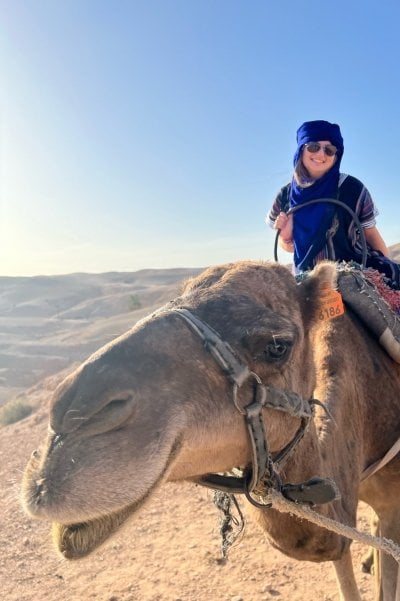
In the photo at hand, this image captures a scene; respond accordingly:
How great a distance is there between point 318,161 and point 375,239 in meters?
0.81

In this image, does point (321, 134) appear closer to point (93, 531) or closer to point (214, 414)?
point (214, 414)

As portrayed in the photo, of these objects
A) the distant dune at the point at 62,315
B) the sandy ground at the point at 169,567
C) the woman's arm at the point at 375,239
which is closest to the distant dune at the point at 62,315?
the distant dune at the point at 62,315

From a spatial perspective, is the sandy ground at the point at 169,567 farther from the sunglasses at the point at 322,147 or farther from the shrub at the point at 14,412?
the shrub at the point at 14,412

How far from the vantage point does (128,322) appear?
4641cm

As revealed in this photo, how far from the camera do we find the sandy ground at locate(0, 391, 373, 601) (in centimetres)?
535

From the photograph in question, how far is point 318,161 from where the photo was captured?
4.18 m

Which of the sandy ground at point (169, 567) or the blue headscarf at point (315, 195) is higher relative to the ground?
the blue headscarf at point (315, 195)

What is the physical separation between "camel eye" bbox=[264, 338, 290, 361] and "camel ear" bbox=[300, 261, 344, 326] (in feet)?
1.61

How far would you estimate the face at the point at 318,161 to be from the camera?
4.16 metres

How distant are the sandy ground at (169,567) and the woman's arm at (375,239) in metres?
3.24

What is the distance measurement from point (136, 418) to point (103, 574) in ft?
16.5

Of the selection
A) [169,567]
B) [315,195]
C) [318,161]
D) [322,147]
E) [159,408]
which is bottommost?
[169,567]

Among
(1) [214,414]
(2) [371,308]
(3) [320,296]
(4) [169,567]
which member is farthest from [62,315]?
(1) [214,414]

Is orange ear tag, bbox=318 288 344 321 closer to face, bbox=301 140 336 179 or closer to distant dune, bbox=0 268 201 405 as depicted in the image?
distant dune, bbox=0 268 201 405
